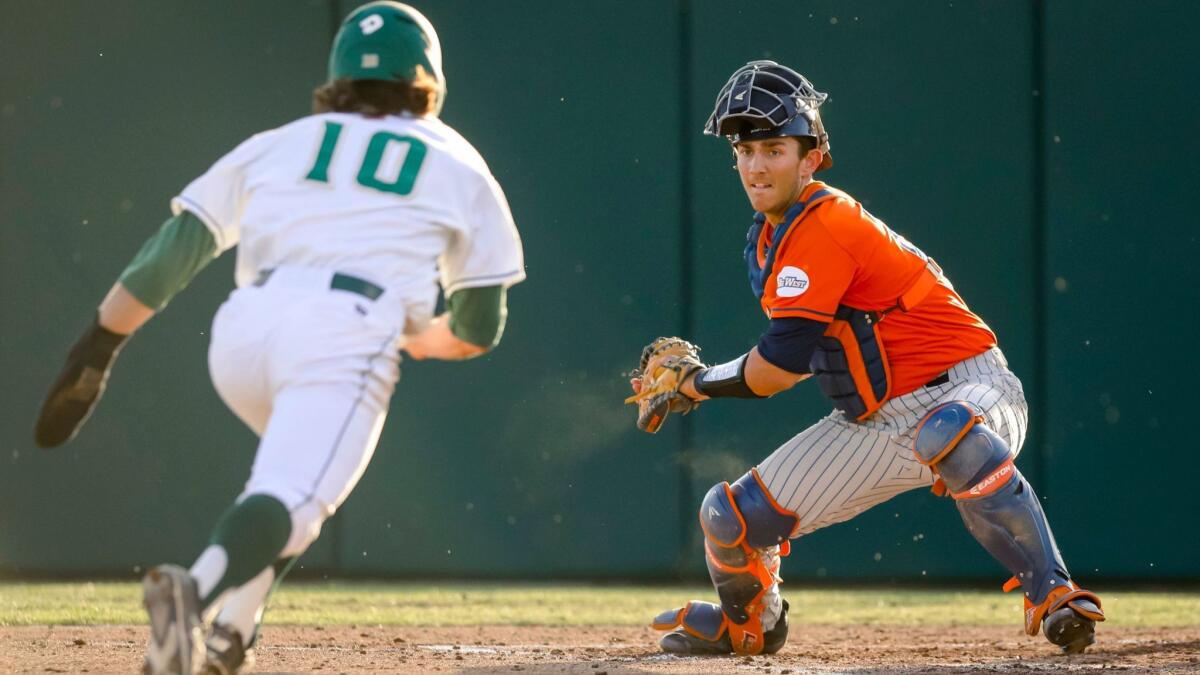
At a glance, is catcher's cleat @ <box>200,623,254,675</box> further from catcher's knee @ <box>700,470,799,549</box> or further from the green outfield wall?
the green outfield wall

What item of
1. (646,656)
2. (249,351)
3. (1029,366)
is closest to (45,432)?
(249,351)

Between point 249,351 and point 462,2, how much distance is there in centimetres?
419

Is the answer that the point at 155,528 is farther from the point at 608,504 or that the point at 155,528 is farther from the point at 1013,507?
the point at 1013,507

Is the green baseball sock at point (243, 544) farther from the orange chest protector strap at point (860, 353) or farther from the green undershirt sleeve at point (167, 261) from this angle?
the orange chest protector strap at point (860, 353)

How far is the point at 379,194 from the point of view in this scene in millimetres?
2869

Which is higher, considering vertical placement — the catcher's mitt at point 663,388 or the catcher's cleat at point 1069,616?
the catcher's mitt at point 663,388

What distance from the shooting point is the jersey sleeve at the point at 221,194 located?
115 inches

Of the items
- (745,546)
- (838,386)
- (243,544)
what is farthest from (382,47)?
(745,546)

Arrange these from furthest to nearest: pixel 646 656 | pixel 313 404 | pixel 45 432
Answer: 1. pixel 646 656
2. pixel 45 432
3. pixel 313 404

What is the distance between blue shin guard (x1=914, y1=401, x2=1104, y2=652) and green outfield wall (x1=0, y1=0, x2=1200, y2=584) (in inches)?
105

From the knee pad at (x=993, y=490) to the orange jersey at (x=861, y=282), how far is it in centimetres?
27

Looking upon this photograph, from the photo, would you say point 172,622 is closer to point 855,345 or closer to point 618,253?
point 855,345

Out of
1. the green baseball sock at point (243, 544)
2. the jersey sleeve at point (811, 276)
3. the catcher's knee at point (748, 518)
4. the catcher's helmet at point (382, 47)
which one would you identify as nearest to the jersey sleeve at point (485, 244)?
the catcher's helmet at point (382, 47)

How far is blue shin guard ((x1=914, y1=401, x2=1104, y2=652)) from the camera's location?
390 centimetres
